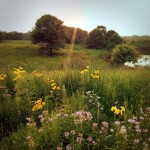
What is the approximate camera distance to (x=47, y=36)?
138 ft

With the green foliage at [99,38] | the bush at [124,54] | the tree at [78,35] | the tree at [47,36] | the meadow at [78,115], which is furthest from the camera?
the tree at [78,35]

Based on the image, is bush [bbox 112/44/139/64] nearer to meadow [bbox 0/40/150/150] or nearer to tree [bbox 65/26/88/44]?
meadow [bbox 0/40/150/150]

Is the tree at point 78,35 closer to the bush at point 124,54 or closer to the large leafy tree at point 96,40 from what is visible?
the large leafy tree at point 96,40

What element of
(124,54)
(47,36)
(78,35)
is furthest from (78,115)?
(78,35)

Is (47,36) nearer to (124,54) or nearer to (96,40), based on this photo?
(124,54)

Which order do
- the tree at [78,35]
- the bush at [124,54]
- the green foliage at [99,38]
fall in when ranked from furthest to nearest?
the tree at [78,35] → the green foliage at [99,38] → the bush at [124,54]

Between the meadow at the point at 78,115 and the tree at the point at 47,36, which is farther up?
the tree at the point at 47,36

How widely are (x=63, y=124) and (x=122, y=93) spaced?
2429mm

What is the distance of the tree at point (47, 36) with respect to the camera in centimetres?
4222

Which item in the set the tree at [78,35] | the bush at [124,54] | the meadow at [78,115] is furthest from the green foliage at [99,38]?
the meadow at [78,115]

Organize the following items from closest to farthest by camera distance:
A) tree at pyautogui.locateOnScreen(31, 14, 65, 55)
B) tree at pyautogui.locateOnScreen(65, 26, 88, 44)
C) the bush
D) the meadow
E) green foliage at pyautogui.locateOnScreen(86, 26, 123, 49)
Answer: the meadow
the bush
tree at pyautogui.locateOnScreen(31, 14, 65, 55)
green foliage at pyautogui.locateOnScreen(86, 26, 123, 49)
tree at pyautogui.locateOnScreen(65, 26, 88, 44)

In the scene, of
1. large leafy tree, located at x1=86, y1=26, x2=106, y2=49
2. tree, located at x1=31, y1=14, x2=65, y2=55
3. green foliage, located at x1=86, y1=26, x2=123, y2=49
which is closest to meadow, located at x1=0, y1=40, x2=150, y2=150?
tree, located at x1=31, y1=14, x2=65, y2=55

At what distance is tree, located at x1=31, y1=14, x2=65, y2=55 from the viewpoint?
42.2 metres

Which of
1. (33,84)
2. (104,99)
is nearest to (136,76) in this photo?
(104,99)
